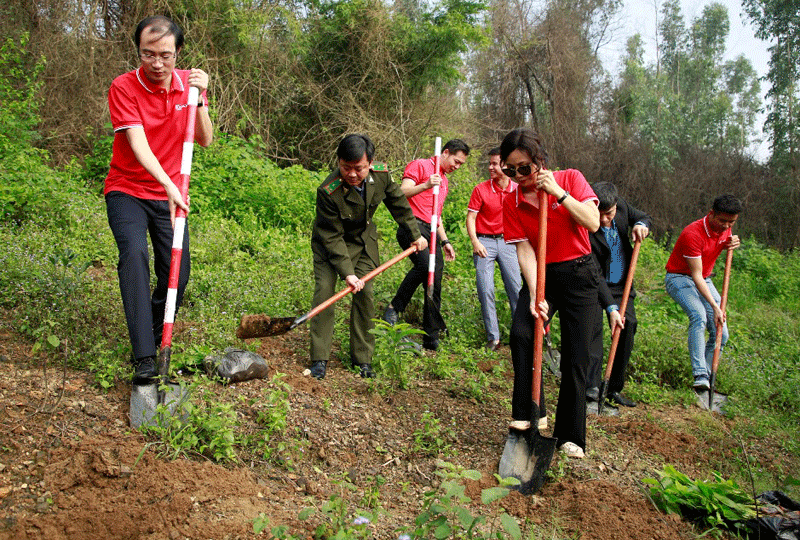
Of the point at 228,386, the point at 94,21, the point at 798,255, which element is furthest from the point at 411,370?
the point at 798,255

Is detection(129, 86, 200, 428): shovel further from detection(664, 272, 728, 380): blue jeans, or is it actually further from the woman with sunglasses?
detection(664, 272, 728, 380): blue jeans

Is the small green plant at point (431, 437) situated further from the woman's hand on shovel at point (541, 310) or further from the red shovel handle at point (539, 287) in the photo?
the woman's hand on shovel at point (541, 310)

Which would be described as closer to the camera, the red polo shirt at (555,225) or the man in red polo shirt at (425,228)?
the red polo shirt at (555,225)

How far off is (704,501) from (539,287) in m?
1.31

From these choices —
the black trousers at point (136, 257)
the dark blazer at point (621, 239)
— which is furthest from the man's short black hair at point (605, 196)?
the black trousers at point (136, 257)

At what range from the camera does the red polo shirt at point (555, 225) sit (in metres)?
3.85

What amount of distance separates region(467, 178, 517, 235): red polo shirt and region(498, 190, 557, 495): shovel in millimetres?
2620

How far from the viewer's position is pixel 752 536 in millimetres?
3127

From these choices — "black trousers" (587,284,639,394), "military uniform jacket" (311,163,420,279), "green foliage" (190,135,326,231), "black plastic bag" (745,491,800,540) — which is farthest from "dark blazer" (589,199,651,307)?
"green foliage" (190,135,326,231)

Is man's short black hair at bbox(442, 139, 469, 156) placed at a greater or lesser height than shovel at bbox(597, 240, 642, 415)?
greater

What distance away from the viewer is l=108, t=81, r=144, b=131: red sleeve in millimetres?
3516

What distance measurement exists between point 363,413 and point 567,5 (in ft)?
70.6

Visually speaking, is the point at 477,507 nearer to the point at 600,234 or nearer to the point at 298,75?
the point at 600,234

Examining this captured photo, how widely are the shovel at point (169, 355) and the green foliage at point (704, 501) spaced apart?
242 cm
